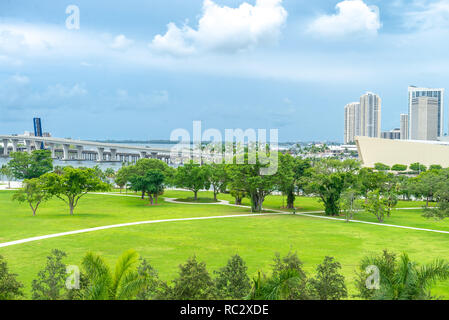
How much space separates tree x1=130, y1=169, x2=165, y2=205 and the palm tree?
3757 centimetres

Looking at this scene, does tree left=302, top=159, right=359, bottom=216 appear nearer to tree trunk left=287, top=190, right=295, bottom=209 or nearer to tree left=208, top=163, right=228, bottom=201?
tree trunk left=287, top=190, right=295, bottom=209

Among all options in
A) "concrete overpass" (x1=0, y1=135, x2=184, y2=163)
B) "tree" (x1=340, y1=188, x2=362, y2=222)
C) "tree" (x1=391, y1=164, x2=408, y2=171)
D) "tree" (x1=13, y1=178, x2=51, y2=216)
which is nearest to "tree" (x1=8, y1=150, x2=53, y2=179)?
"tree" (x1=13, y1=178, x2=51, y2=216)

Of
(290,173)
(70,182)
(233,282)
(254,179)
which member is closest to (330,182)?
(290,173)

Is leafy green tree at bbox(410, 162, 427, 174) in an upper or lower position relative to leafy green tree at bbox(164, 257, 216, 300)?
lower

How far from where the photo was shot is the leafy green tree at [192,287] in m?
10.3

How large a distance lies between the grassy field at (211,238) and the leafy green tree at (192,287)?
7.02 meters

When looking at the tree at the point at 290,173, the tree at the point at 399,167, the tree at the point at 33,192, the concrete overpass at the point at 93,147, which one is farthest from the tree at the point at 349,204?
the concrete overpass at the point at 93,147

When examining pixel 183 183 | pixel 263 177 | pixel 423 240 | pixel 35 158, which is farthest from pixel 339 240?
pixel 35 158

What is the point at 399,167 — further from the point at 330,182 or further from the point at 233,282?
the point at 233,282

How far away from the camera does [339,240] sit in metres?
27.9

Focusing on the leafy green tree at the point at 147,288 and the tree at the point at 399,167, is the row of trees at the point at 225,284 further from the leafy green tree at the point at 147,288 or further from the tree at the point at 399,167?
the tree at the point at 399,167

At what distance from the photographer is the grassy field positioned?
21.7m
